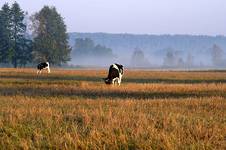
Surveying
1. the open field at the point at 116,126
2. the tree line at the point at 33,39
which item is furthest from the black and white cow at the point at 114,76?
the tree line at the point at 33,39

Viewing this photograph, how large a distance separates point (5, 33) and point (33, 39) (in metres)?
4.79

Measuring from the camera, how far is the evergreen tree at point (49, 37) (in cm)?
8250

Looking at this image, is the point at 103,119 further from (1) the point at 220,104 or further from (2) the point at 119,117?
(1) the point at 220,104

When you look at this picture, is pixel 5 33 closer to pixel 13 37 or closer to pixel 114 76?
pixel 13 37

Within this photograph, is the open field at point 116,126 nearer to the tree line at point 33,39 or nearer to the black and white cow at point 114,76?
the black and white cow at point 114,76

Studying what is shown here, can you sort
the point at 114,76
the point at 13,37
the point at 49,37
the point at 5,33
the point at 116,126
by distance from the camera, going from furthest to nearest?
the point at 49,37, the point at 13,37, the point at 5,33, the point at 114,76, the point at 116,126

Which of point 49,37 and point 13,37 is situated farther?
point 49,37

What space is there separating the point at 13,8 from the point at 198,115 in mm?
72046

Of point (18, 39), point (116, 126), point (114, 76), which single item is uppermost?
point (18, 39)

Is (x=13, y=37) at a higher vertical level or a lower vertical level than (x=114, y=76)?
higher

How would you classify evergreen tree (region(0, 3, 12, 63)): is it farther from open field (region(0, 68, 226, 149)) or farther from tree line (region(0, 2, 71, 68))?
open field (region(0, 68, 226, 149))

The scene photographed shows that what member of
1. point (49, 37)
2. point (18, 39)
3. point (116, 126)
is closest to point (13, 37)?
point (18, 39)

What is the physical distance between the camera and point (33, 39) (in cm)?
8431

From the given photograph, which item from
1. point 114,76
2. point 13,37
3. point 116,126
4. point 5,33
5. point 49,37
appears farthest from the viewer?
point 49,37
